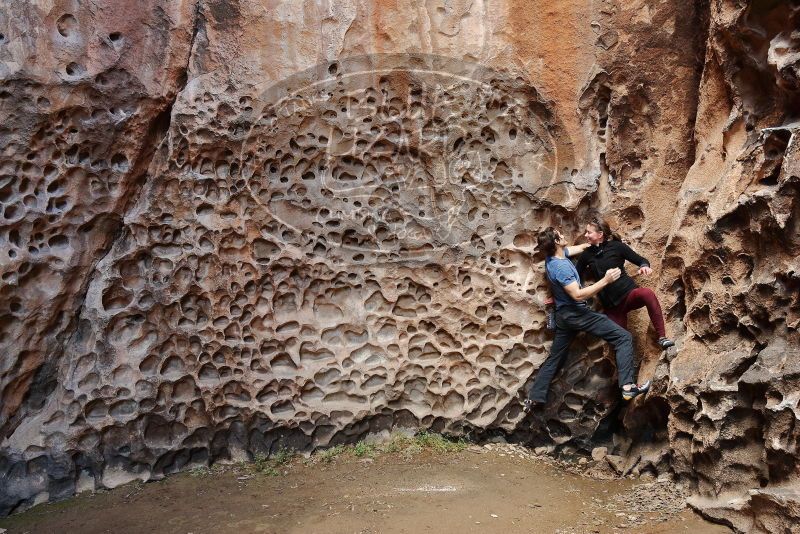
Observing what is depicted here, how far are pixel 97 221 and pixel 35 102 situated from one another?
800 millimetres

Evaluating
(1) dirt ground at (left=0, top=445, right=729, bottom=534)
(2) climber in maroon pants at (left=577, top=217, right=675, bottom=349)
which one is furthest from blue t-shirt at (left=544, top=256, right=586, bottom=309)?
(1) dirt ground at (left=0, top=445, right=729, bottom=534)

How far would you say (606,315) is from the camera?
5.12 meters

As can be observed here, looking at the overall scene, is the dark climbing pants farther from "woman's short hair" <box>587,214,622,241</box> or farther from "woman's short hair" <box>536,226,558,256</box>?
"woman's short hair" <box>587,214,622,241</box>

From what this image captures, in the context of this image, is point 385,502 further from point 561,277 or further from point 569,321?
point 561,277

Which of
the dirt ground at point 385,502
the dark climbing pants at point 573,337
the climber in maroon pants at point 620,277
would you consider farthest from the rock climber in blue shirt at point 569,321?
the dirt ground at point 385,502

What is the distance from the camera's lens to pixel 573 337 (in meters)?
5.19

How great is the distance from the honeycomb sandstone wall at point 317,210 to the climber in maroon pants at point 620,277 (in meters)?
0.15

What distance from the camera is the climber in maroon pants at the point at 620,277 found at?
4883 millimetres

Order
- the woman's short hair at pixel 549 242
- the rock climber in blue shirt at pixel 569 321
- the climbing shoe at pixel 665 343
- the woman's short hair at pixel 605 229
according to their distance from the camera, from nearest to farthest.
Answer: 1. the climbing shoe at pixel 665 343
2. the rock climber in blue shirt at pixel 569 321
3. the woman's short hair at pixel 549 242
4. the woman's short hair at pixel 605 229

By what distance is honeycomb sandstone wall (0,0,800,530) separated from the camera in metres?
4.91

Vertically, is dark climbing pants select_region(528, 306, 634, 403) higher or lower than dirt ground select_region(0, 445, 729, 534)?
higher

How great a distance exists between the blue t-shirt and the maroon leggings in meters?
0.24

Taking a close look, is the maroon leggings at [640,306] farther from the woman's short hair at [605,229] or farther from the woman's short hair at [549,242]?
the woman's short hair at [549,242]

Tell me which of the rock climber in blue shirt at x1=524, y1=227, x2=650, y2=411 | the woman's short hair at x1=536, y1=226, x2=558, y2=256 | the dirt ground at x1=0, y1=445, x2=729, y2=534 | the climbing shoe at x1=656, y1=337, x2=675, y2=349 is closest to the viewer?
the dirt ground at x1=0, y1=445, x2=729, y2=534
